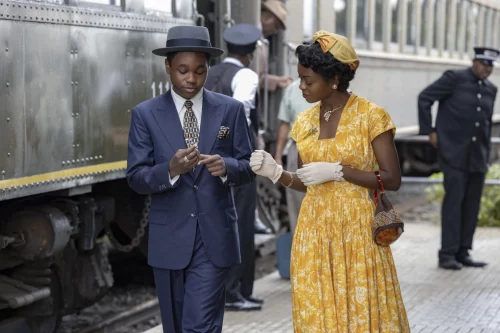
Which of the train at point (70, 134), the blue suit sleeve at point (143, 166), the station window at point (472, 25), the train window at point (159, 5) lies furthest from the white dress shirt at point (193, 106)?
the station window at point (472, 25)

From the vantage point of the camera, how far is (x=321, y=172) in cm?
434

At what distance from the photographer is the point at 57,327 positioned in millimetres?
6699

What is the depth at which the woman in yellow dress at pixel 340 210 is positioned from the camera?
4.31 m

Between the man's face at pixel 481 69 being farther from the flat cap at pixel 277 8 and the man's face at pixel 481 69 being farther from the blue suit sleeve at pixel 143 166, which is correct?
the blue suit sleeve at pixel 143 166

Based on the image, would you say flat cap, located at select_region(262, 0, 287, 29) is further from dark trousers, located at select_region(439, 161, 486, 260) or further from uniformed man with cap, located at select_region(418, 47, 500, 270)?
dark trousers, located at select_region(439, 161, 486, 260)

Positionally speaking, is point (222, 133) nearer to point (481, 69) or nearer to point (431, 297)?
point (431, 297)

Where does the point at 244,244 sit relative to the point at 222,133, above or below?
below

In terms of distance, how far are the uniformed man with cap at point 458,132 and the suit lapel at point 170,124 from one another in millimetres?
4572

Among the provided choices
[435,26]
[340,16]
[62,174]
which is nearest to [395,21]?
[435,26]

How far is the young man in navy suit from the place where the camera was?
4449 mm

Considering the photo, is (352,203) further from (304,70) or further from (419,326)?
(419,326)

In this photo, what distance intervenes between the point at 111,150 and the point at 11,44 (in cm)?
137

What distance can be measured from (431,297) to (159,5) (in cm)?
296

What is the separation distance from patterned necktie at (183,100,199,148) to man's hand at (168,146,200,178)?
10.5 inches
